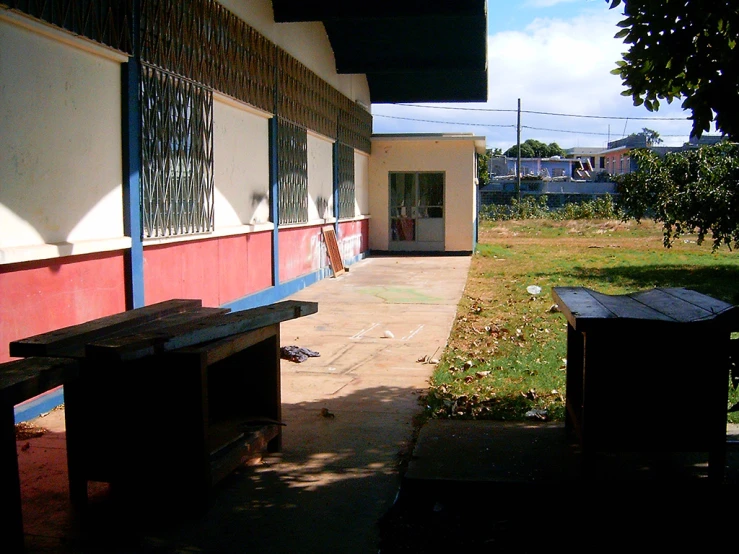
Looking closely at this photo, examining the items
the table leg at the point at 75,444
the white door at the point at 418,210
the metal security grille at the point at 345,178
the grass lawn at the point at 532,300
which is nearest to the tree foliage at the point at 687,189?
the grass lawn at the point at 532,300

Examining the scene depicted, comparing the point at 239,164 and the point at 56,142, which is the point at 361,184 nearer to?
the point at 239,164

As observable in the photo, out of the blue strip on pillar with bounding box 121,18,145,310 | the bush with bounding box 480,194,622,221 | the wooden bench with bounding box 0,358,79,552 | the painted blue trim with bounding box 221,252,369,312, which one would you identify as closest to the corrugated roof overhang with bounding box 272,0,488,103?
the painted blue trim with bounding box 221,252,369,312

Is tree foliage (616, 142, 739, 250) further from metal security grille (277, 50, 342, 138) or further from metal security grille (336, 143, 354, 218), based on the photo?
metal security grille (277, 50, 342, 138)

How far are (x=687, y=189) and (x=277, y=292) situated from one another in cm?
906

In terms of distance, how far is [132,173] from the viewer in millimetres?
7414

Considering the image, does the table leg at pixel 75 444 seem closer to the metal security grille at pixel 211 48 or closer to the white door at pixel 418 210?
the metal security grille at pixel 211 48

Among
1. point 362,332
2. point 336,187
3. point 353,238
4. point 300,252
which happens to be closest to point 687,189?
point 336,187

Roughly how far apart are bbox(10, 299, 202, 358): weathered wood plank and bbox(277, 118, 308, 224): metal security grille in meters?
7.93

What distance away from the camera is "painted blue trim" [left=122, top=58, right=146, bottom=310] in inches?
289

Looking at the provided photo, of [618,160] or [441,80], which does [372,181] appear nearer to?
[441,80]

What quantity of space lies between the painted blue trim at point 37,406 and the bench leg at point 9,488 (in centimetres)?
269

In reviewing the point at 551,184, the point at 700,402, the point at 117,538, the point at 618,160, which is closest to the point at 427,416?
the point at 700,402

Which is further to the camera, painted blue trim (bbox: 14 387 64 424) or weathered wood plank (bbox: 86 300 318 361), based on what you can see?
painted blue trim (bbox: 14 387 64 424)

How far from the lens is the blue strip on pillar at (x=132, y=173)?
7336 millimetres
